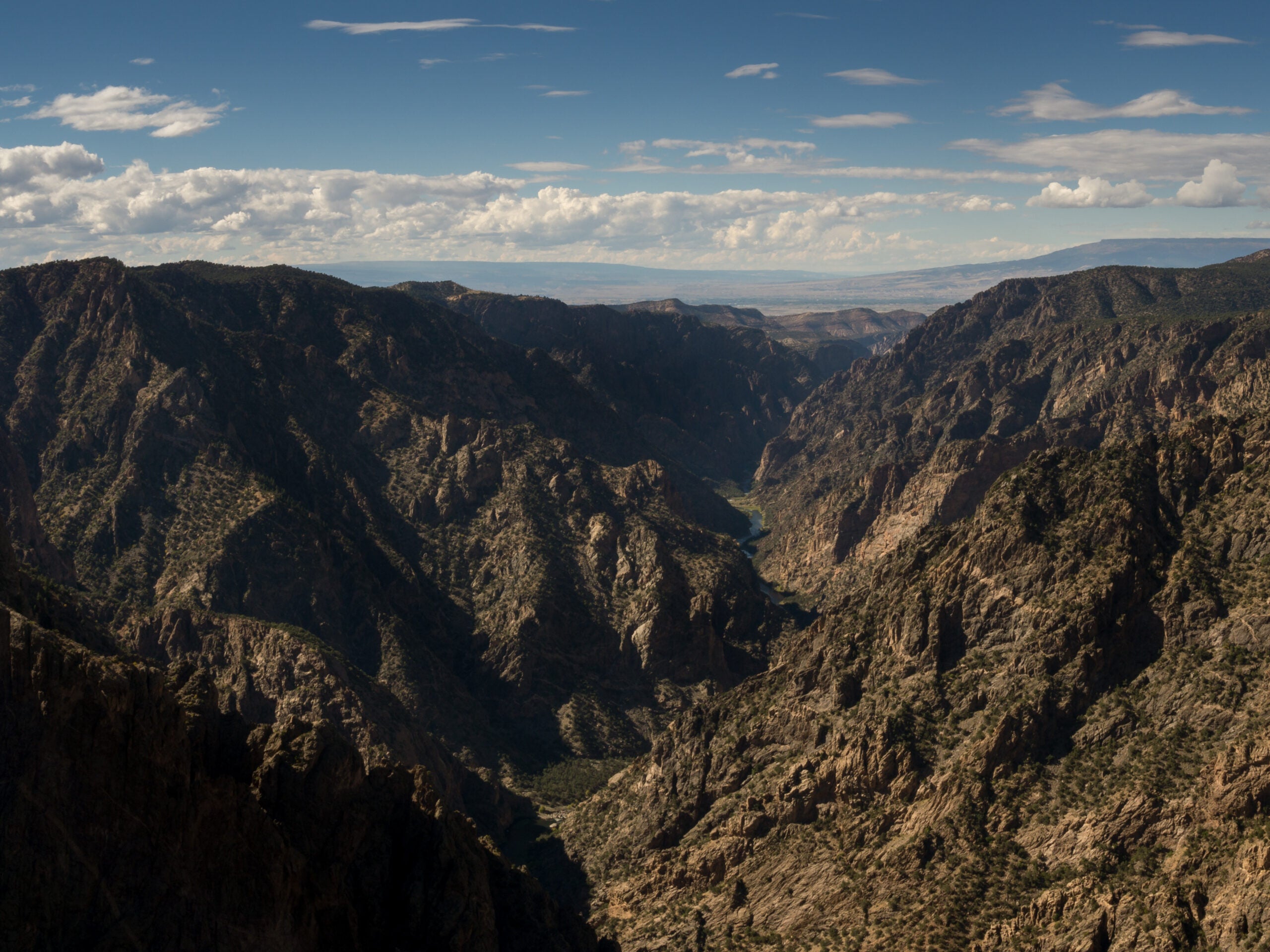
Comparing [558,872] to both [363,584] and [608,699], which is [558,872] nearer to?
[608,699]

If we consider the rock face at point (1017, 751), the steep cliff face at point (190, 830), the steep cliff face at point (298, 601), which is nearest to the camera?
the steep cliff face at point (190, 830)

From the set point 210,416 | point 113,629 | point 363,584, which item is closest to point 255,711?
→ point 113,629

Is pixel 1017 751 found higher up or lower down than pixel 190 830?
lower down

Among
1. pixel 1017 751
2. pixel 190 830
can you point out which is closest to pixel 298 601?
pixel 190 830

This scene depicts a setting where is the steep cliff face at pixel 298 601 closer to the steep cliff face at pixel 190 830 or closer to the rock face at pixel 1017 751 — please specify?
the rock face at pixel 1017 751

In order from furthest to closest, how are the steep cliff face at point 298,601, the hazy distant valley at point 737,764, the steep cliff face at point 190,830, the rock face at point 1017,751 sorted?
the steep cliff face at point 298,601 → the rock face at point 1017,751 → the hazy distant valley at point 737,764 → the steep cliff face at point 190,830

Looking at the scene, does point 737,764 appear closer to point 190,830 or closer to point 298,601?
point 190,830

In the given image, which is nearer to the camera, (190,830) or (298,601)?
(190,830)

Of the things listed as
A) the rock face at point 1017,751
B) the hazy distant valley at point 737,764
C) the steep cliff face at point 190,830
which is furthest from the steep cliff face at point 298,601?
the steep cliff face at point 190,830

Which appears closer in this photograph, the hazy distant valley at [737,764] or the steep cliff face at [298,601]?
the hazy distant valley at [737,764]
